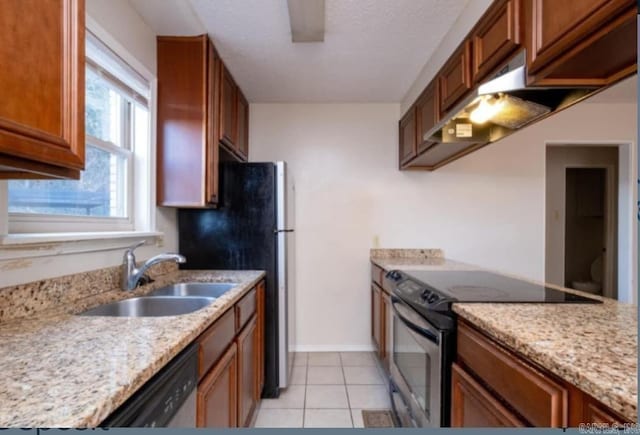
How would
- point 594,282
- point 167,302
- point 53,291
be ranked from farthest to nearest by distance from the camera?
point 594,282 → point 167,302 → point 53,291

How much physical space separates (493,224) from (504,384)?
245 centimetres

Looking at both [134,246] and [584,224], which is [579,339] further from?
[584,224]

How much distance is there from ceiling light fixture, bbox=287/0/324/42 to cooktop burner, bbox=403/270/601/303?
1494 mm

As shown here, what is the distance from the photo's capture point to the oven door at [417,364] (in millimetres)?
1289

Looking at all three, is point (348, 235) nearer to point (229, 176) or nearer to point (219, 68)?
point (229, 176)

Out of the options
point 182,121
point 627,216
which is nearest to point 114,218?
point 182,121

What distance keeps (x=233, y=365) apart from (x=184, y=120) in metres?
1.45

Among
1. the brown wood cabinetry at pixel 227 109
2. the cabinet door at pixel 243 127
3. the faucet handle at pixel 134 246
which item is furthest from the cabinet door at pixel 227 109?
the faucet handle at pixel 134 246

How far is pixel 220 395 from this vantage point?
1273mm

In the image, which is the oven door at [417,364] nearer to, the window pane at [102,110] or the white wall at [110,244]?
the white wall at [110,244]

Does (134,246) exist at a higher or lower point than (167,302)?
higher

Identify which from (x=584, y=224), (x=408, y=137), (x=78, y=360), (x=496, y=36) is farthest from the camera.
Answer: (x=584, y=224)

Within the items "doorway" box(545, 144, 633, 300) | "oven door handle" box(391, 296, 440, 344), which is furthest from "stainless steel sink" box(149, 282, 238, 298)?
"doorway" box(545, 144, 633, 300)

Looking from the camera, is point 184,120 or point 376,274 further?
point 376,274
